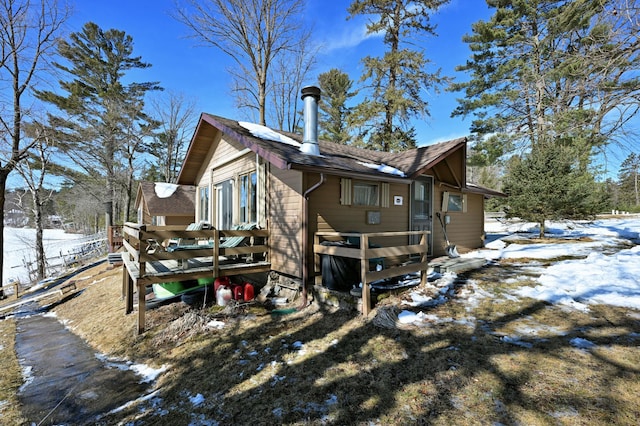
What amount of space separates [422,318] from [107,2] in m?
14.0

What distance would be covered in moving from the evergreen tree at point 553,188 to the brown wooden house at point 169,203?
15040mm

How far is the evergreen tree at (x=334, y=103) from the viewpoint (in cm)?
2108

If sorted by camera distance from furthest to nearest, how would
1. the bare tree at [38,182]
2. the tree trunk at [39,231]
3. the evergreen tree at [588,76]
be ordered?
the tree trunk at [39,231] → the bare tree at [38,182] → the evergreen tree at [588,76]

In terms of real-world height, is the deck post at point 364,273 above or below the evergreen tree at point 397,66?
below

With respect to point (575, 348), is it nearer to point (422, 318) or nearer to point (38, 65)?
point (422, 318)

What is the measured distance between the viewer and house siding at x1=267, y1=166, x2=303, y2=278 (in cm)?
591

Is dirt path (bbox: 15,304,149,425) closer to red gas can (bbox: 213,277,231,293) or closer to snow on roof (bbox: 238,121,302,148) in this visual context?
red gas can (bbox: 213,277,231,293)

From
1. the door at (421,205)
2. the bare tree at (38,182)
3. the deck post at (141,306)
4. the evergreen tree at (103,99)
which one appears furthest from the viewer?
the evergreen tree at (103,99)

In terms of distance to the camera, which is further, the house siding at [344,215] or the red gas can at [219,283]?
the red gas can at [219,283]

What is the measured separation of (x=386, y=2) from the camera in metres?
15.4

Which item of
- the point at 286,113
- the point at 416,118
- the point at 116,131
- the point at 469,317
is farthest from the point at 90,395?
the point at 116,131

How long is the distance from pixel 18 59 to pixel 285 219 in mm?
14527

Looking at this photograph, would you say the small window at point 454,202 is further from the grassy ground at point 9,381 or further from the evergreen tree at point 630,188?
the evergreen tree at point 630,188

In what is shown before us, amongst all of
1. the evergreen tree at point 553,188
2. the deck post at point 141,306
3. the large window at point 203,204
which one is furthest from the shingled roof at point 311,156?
the evergreen tree at point 553,188
